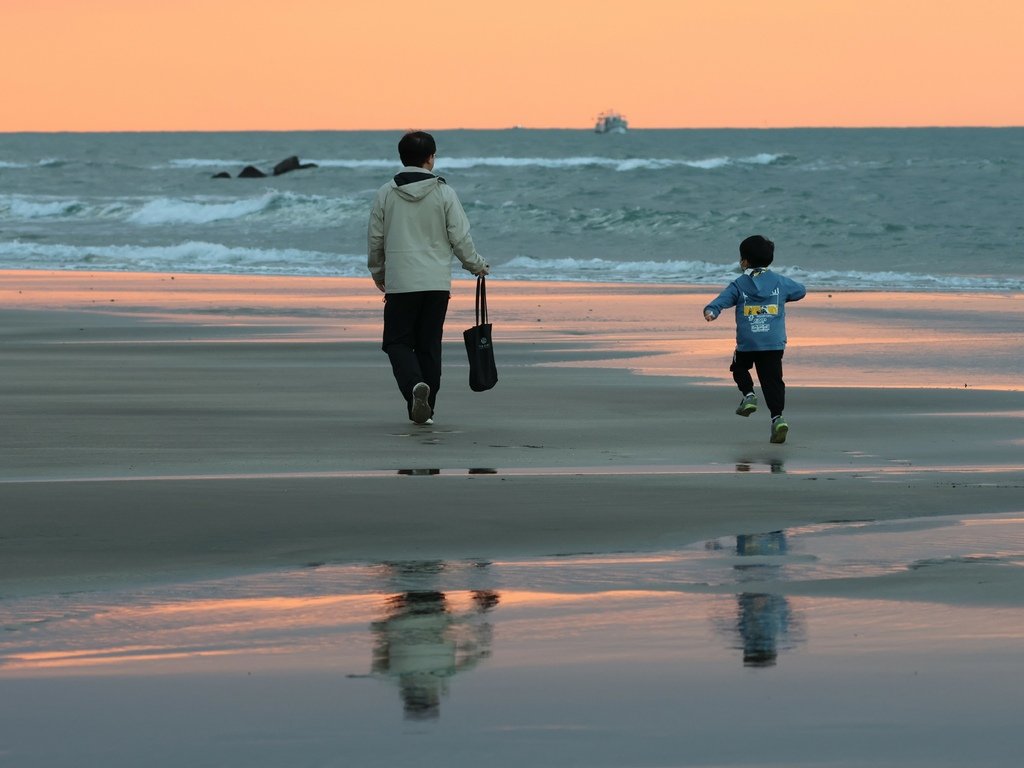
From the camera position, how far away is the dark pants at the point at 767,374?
891 centimetres

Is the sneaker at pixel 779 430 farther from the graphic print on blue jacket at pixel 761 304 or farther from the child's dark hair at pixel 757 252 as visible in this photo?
the child's dark hair at pixel 757 252

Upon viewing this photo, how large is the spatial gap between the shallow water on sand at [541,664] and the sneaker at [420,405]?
149 inches

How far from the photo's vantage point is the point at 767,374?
909 centimetres

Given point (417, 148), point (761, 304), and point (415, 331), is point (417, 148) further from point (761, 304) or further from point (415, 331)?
point (761, 304)

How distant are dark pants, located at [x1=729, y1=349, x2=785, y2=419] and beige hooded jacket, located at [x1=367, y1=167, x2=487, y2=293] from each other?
1.43 metres

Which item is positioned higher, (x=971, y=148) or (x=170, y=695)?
(x=971, y=148)

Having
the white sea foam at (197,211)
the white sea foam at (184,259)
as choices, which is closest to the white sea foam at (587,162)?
the white sea foam at (197,211)

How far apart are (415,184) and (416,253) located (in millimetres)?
363

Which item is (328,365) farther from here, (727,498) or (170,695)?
(170,695)

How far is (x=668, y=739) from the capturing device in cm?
354

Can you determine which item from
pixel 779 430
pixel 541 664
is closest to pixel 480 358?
pixel 779 430

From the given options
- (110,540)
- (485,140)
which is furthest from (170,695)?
(485,140)

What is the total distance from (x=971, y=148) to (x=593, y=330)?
86227 millimetres

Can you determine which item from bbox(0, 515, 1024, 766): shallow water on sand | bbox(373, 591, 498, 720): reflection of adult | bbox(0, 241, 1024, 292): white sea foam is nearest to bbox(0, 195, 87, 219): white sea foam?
bbox(0, 241, 1024, 292): white sea foam
